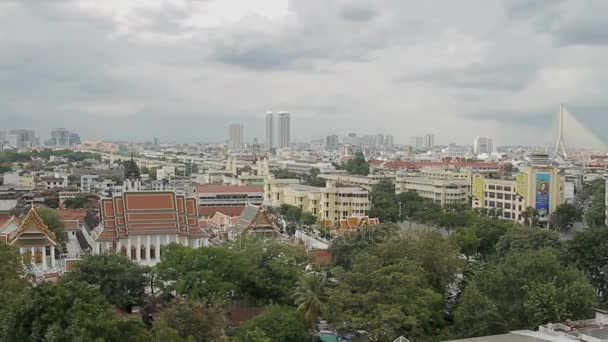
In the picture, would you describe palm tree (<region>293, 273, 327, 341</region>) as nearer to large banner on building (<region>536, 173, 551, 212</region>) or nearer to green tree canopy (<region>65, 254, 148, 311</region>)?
green tree canopy (<region>65, 254, 148, 311</region>)

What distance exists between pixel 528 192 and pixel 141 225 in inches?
1348

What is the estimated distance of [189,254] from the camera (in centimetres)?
2455

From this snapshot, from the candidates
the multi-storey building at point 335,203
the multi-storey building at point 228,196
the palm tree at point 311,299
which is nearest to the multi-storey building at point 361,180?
the multi-storey building at point 228,196

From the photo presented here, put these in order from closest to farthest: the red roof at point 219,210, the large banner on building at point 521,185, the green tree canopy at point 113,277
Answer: the green tree canopy at point 113,277
the red roof at point 219,210
the large banner on building at point 521,185

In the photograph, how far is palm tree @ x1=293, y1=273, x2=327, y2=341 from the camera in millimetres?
22395

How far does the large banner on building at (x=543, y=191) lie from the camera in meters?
54.3

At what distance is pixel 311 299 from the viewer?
22.6m

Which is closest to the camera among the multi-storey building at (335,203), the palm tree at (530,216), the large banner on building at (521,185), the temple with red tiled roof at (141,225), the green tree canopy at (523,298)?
the green tree canopy at (523,298)

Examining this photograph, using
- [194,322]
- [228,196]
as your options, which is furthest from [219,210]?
[194,322]

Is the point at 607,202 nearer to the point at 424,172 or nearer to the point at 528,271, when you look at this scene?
the point at 528,271

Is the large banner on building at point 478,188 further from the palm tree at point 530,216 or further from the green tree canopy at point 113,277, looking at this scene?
the green tree canopy at point 113,277

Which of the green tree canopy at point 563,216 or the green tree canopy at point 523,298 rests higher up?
the green tree canopy at point 523,298

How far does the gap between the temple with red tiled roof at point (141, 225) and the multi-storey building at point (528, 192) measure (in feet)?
105

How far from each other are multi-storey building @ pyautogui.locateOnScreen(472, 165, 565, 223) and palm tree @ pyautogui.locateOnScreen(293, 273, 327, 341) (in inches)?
1414
